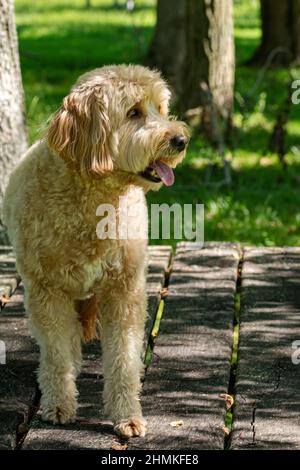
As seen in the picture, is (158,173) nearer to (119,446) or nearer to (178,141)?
(178,141)

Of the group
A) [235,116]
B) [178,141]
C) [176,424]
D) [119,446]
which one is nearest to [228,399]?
[176,424]

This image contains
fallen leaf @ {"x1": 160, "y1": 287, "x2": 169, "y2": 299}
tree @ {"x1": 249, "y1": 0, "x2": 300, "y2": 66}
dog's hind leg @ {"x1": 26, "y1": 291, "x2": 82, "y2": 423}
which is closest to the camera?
dog's hind leg @ {"x1": 26, "y1": 291, "x2": 82, "y2": 423}

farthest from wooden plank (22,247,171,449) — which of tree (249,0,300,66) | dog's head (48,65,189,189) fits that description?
tree (249,0,300,66)

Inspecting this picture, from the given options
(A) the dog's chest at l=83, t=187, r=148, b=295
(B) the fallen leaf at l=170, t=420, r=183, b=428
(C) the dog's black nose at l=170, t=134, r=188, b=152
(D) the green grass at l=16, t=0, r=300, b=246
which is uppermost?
(C) the dog's black nose at l=170, t=134, r=188, b=152

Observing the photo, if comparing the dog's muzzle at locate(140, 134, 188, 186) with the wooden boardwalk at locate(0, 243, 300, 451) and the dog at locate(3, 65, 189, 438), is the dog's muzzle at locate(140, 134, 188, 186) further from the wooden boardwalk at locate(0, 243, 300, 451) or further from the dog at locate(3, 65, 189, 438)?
the wooden boardwalk at locate(0, 243, 300, 451)

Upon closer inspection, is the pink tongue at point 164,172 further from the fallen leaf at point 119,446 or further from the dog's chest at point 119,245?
the fallen leaf at point 119,446

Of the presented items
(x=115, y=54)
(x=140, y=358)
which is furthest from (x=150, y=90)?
(x=115, y=54)

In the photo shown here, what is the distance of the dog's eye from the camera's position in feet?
15.3

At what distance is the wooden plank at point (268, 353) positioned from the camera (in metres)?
4.55

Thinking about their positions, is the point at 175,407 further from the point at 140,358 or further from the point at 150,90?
the point at 150,90

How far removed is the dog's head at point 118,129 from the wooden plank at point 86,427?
1.07m

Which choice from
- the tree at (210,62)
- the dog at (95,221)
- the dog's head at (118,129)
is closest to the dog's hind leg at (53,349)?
the dog at (95,221)

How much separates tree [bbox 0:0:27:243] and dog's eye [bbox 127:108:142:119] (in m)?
2.39

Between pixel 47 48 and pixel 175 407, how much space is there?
472 inches
